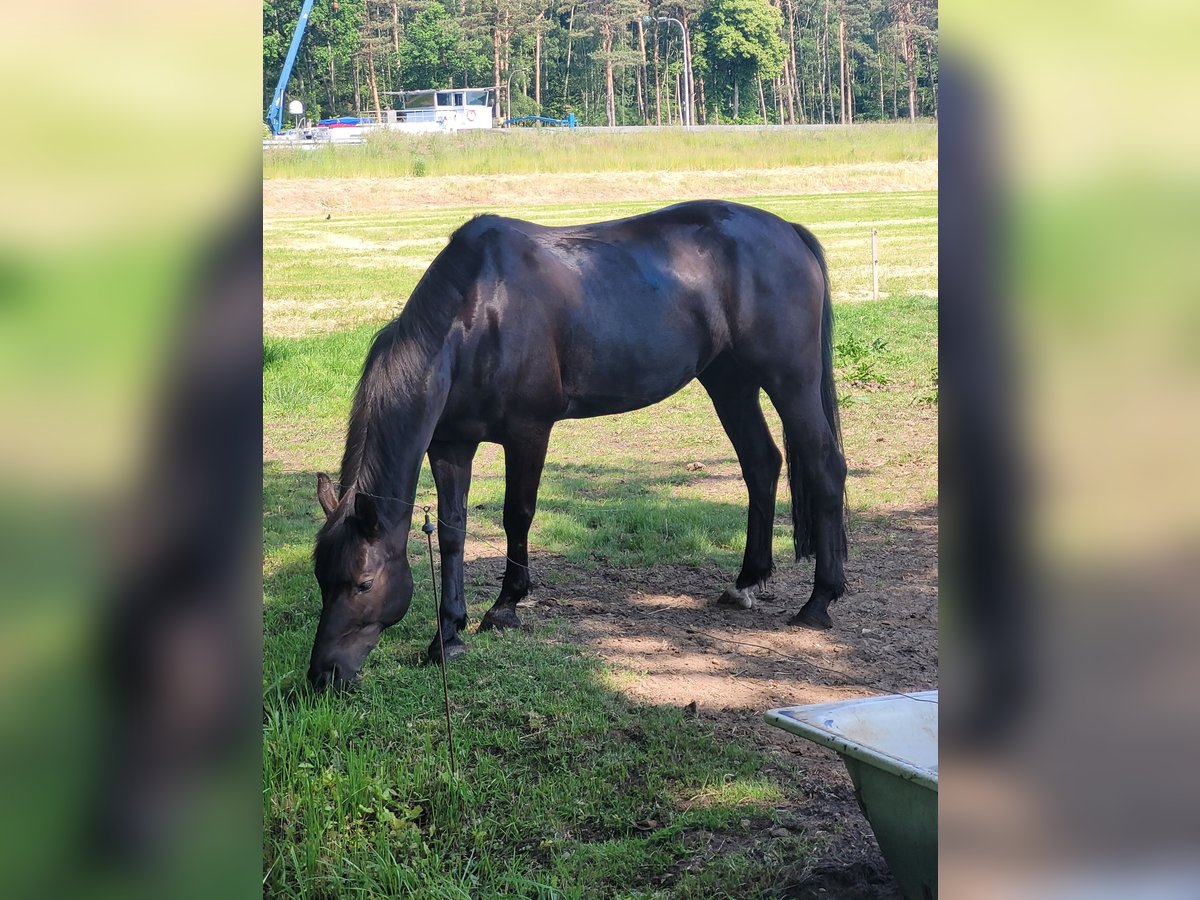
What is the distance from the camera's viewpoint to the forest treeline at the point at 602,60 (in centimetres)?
5831

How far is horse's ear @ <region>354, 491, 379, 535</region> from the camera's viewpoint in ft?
13.8

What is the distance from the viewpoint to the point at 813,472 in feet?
18.6

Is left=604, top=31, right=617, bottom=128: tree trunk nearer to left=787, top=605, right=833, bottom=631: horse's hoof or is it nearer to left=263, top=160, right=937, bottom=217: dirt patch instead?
left=263, top=160, right=937, bottom=217: dirt patch

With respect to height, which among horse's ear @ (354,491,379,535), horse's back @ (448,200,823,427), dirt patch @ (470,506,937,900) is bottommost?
dirt patch @ (470,506,937,900)

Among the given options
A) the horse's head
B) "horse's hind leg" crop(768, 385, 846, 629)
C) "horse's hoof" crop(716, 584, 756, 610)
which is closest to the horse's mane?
the horse's head

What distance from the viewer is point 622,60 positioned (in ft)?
196

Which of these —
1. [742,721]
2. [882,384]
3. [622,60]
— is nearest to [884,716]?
[742,721]

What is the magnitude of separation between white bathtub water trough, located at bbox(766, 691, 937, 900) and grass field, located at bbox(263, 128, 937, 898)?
A: 37cm

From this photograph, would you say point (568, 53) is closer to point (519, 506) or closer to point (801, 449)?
point (801, 449)

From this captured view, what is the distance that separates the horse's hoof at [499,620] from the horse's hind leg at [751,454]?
1.19m

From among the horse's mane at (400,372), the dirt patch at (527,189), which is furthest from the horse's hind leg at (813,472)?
the dirt patch at (527,189)
